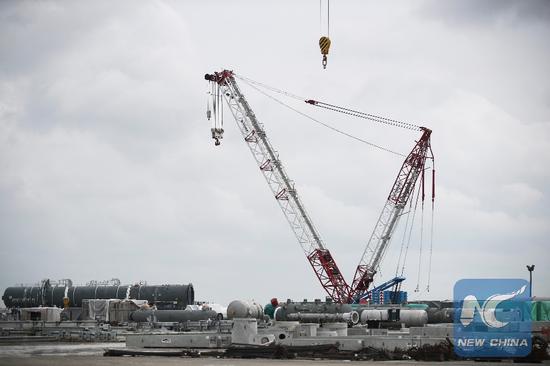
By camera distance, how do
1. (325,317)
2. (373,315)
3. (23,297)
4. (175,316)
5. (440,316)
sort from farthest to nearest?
(23,297) < (175,316) < (440,316) < (373,315) < (325,317)

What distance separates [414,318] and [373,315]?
4.59m

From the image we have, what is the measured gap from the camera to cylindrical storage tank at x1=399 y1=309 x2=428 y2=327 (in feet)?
271

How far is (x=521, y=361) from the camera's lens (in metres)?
47.9

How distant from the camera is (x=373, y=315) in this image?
3346 inches

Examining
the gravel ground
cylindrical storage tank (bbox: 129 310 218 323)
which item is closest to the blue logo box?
the gravel ground

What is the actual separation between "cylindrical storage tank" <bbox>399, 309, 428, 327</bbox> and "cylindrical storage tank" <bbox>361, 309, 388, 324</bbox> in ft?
5.67

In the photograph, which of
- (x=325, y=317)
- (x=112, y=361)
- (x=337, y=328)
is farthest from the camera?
(x=325, y=317)

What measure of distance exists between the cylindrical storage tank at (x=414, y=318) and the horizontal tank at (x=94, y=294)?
55808mm

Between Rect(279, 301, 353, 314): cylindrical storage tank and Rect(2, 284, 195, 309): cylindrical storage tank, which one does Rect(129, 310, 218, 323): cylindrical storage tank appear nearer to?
Rect(279, 301, 353, 314): cylindrical storage tank

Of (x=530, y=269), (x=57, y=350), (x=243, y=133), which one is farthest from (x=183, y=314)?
(x=530, y=269)

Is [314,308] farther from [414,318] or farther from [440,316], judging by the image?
[440,316]

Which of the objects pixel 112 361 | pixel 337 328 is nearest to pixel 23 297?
pixel 337 328

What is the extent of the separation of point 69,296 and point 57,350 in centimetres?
8093

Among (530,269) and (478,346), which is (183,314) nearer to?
(530,269)
